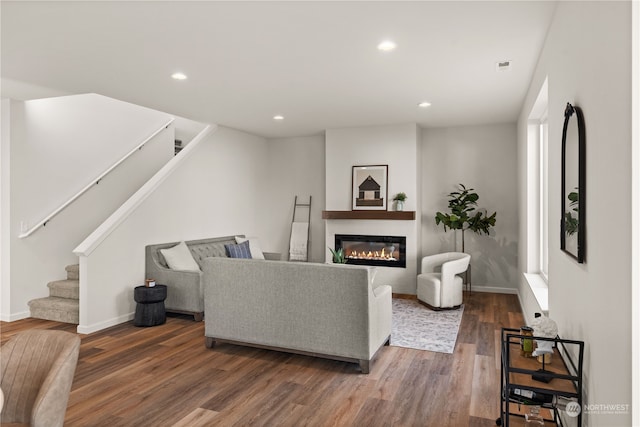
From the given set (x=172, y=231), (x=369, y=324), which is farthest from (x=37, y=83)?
(x=369, y=324)

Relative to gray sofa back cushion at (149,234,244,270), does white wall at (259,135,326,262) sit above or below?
above

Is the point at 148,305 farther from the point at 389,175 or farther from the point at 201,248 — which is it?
the point at 389,175

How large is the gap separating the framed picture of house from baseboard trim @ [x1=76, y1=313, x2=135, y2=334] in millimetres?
3760

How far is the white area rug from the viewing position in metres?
4.25

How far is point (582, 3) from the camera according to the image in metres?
2.00

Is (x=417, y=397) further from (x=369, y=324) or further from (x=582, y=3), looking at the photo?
(x=582, y=3)

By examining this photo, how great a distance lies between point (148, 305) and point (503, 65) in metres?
4.53

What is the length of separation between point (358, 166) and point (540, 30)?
408cm

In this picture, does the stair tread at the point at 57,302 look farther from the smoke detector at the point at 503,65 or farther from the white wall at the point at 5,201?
the smoke detector at the point at 503,65

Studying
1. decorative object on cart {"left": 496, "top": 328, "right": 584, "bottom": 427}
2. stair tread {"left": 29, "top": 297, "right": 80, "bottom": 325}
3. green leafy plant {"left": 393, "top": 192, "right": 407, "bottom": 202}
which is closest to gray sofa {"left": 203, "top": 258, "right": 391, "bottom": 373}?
decorative object on cart {"left": 496, "top": 328, "right": 584, "bottom": 427}

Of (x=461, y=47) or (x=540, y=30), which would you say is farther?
(x=461, y=47)

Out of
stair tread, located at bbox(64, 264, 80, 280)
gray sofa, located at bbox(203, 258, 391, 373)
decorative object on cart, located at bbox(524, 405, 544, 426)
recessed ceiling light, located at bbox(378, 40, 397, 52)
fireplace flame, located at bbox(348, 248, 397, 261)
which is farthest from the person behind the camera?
fireplace flame, located at bbox(348, 248, 397, 261)

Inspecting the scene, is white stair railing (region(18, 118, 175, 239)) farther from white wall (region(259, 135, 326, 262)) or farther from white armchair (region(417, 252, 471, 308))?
white armchair (region(417, 252, 471, 308))

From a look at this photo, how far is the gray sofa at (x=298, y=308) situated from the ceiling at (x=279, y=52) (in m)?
1.82
